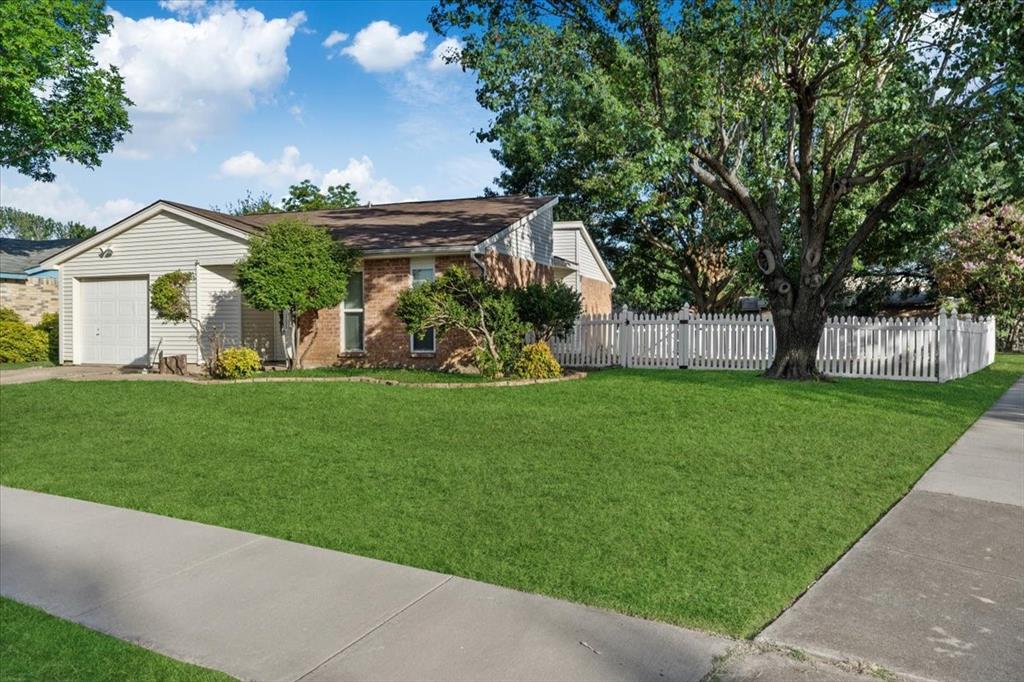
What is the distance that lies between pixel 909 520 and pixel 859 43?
382 inches

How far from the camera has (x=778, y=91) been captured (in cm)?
1305

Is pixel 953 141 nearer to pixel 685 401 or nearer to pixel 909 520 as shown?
pixel 685 401

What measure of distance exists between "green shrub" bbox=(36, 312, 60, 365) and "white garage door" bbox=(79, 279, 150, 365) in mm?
3096

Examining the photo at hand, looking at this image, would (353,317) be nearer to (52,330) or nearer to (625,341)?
(625,341)

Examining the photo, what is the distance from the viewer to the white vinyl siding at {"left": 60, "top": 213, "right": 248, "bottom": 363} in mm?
17652

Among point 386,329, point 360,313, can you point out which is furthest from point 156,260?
point 386,329

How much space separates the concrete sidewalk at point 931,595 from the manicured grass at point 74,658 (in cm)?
278

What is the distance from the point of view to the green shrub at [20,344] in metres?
20.5

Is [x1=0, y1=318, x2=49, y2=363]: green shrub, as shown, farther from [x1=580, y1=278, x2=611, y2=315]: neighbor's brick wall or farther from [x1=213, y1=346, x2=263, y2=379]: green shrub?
[x1=580, y1=278, x2=611, y2=315]: neighbor's brick wall

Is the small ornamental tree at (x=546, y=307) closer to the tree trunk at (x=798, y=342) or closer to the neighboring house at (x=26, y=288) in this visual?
the tree trunk at (x=798, y=342)

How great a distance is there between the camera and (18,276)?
75.0 ft

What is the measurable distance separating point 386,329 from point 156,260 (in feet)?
21.2

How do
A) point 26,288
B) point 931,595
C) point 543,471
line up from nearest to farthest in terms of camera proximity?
point 931,595 → point 543,471 → point 26,288

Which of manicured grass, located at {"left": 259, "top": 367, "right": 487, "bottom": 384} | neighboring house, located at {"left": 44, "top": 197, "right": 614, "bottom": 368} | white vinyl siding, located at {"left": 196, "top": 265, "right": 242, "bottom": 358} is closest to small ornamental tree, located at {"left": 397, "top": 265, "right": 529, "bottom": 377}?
manicured grass, located at {"left": 259, "top": 367, "right": 487, "bottom": 384}
